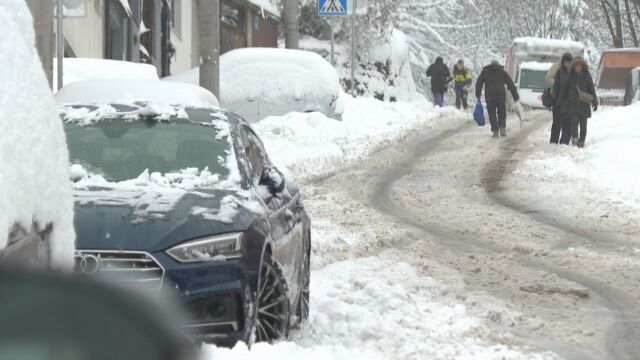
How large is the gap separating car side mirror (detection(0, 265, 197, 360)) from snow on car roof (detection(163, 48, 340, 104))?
18.1 metres

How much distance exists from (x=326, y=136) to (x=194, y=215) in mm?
14753

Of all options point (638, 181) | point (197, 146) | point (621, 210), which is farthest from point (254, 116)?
point (197, 146)

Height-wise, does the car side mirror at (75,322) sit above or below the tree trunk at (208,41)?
above

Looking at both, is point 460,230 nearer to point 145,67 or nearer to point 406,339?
point 406,339

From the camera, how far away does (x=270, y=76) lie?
20453mm

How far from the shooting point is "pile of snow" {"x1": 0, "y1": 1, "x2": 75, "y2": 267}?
2936 millimetres

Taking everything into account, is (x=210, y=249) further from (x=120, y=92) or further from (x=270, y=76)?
(x=270, y=76)

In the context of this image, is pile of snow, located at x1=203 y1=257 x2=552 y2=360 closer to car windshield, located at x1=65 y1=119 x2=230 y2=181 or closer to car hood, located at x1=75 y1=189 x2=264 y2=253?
car hood, located at x1=75 y1=189 x2=264 y2=253

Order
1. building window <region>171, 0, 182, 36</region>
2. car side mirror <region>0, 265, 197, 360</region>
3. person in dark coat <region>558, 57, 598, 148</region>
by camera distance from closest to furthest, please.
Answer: car side mirror <region>0, 265, 197, 360</region> < person in dark coat <region>558, 57, 598, 148</region> < building window <region>171, 0, 182, 36</region>

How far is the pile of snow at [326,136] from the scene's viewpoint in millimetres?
17375

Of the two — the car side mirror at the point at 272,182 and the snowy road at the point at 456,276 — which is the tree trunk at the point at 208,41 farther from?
the car side mirror at the point at 272,182

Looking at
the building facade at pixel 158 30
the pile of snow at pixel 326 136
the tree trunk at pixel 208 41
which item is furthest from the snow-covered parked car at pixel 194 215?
the building facade at pixel 158 30

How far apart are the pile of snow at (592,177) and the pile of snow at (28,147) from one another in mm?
9346

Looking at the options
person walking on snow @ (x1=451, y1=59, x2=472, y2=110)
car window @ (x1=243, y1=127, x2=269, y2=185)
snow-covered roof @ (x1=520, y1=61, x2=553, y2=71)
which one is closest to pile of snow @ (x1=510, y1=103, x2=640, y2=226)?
car window @ (x1=243, y1=127, x2=269, y2=185)
